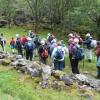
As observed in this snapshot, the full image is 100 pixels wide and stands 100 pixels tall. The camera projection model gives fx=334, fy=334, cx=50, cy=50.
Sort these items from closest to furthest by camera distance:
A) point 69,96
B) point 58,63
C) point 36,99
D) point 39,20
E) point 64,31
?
point 36,99 < point 69,96 < point 58,63 < point 64,31 < point 39,20

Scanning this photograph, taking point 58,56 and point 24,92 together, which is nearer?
point 24,92

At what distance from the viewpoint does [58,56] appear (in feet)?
61.9

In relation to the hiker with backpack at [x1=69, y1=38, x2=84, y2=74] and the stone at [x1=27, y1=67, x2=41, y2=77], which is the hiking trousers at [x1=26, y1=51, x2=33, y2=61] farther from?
the stone at [x1=27, y1=67, x2=41, y2=77]

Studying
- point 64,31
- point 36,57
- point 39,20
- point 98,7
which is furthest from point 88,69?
point 39,20

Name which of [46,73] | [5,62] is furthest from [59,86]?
[5,62]

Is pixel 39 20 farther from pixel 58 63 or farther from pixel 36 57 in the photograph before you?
pixel 58 63

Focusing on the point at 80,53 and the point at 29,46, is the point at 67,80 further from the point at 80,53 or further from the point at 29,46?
the point at 29,46

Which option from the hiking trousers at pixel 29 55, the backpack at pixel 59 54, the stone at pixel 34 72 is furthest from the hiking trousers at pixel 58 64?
the hiking trousers at pixel 29 55

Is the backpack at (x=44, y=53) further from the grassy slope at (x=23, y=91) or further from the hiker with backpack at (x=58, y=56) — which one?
the grassy slope at (x=23, y=91)

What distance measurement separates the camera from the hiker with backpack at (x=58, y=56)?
61.1 feet

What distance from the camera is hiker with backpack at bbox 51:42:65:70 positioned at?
733 inches

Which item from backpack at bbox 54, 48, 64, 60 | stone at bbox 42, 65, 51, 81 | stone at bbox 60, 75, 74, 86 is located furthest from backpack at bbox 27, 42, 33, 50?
stone at bbox 60, 75, 74, 86

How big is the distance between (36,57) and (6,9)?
36.0 metres

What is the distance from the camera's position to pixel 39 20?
188ft
